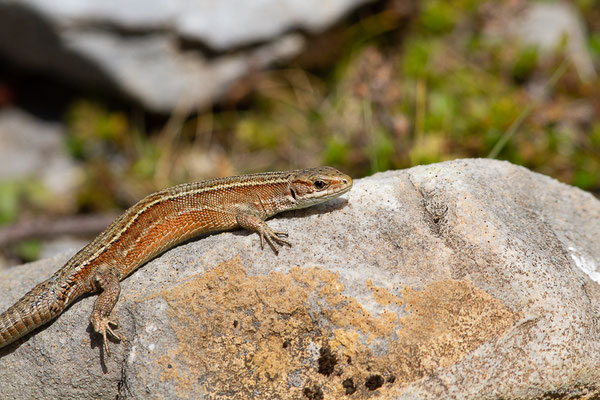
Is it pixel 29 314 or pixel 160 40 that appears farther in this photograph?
pixel 160 40

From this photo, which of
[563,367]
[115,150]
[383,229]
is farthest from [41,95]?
[563,367]

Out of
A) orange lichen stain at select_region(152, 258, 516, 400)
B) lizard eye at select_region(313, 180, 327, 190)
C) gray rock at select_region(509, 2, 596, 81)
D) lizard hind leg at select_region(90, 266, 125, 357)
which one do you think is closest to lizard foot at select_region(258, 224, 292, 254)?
orange lichen stain at select_region(152, 258, 516, 400)

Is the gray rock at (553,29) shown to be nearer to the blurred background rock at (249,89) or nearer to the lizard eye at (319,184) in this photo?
the blurred background rock at (249,89)

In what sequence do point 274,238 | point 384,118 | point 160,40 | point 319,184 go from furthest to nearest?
point 160,40
point 384,118
point 319,184
point 274,238

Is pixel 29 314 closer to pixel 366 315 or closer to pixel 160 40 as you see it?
pixel 366 315

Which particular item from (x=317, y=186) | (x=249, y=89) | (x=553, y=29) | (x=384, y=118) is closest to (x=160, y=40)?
(x=249, y=89)

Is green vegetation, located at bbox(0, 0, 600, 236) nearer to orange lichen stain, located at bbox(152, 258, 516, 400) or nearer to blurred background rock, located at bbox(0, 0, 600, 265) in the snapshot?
blurred background rock, located at bbox(0, 0, 600, 265)
